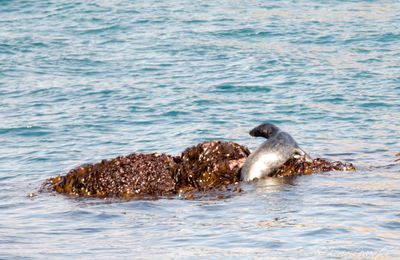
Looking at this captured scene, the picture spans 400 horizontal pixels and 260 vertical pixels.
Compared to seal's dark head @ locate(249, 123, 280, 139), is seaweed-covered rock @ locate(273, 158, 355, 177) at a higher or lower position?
lower

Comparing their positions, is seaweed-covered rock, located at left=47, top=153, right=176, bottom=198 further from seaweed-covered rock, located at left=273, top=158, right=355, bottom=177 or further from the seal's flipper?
the seal's flipper

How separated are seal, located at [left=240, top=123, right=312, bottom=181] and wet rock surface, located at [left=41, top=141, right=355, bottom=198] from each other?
82 mm

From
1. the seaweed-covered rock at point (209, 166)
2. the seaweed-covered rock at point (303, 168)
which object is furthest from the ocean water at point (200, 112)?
the seaweed-covered rock at point (209, 166)

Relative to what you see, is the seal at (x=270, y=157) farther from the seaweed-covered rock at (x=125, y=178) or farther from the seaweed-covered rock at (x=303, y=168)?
the seaweed-covered rock at (x=125, y=178)

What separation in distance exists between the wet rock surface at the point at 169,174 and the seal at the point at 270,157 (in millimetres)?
82

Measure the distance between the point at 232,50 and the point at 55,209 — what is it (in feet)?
38.7

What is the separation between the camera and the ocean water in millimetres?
7395

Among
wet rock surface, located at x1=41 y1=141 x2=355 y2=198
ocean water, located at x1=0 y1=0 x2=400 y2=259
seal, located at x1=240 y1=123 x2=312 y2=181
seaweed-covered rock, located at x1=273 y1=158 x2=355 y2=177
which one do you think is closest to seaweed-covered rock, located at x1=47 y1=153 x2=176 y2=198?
wet rock surface, located at x1=41 y1=141 x2=355 y2=198

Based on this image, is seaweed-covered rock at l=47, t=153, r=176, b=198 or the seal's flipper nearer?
seaweed-covered rock at l=47, t=153, r=176, b=198

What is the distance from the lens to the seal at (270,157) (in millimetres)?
9836

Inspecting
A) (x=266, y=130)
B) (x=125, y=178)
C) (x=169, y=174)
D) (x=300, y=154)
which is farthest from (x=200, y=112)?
(x=125, y=178)

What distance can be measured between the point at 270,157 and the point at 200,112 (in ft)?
17.9

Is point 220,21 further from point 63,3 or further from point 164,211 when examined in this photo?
point 164,211

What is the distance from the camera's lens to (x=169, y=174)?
9828 mm
